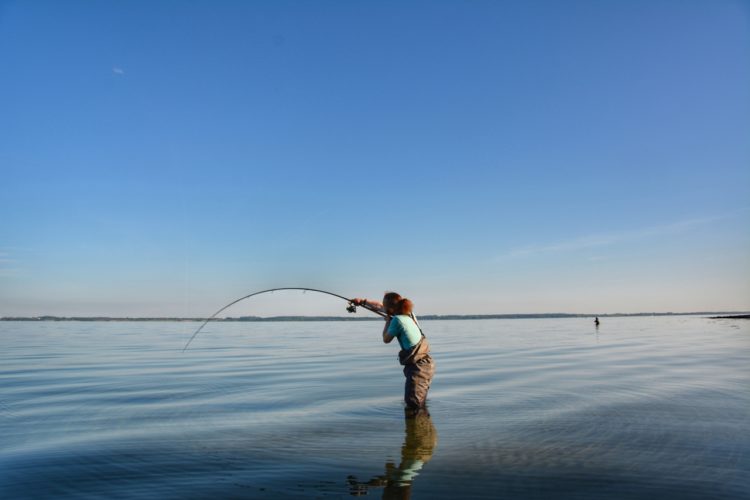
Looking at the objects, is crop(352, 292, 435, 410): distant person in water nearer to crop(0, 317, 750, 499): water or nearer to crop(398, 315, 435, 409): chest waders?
crop(398, 315, 435, 409): chest waders

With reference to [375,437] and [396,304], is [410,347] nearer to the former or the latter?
[396,304]

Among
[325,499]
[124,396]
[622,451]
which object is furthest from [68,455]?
[622,451]

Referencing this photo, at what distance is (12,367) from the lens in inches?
738

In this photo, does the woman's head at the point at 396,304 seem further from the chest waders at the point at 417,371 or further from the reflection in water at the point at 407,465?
the reflection in water at the point at 407,465

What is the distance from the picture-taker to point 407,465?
6.01m

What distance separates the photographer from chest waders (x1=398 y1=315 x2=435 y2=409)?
880 cm

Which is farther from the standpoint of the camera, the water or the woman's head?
the woman's head

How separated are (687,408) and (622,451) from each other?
4.04 meters

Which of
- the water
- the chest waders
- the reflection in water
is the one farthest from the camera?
the chest waders

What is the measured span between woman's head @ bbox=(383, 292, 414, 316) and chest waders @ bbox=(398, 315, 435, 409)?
1.86 ft

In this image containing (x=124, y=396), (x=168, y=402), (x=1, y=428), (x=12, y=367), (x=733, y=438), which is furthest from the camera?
(x=12, y=367)

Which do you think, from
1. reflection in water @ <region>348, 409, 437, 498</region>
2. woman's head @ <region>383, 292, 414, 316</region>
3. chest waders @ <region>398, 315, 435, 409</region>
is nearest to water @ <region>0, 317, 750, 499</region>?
reflection in water @ <region>348, 409, 437, 498</region>

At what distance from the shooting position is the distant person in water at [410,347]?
883cm

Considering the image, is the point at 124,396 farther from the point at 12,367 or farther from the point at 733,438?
the point at 733,438
